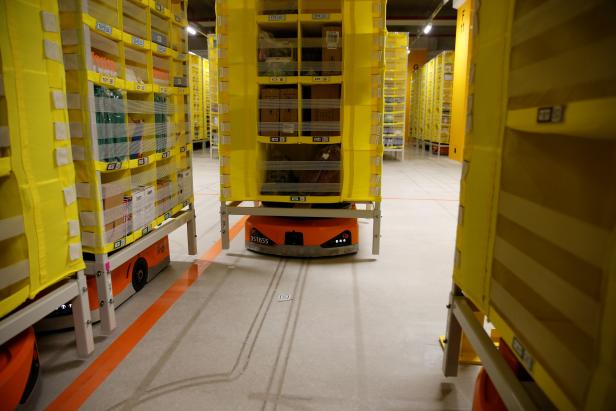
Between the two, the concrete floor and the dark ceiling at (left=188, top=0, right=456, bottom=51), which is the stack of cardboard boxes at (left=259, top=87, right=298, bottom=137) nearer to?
the concrete floor

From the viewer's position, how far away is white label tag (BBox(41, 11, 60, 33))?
6.65ft

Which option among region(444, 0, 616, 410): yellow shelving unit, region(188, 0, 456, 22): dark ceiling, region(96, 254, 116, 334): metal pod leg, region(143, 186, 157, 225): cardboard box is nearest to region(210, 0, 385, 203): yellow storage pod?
region(143, 186, 157, 225): cardboard box

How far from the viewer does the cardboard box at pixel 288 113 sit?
4.09 meters

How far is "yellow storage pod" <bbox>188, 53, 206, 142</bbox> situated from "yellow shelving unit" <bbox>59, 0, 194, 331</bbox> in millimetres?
11602

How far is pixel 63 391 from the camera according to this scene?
2250 millimetres

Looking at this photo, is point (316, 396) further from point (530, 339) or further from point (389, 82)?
point (389, 82)

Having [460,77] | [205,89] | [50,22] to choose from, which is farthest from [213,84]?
[50,22]

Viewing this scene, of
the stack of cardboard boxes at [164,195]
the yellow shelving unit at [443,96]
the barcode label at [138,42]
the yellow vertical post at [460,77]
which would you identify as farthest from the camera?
the yellow shelving unit at [443,96]

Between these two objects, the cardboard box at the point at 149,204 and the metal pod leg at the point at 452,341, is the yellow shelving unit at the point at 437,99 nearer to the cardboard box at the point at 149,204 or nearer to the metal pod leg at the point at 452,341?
the cardboard box at the point at 149,204

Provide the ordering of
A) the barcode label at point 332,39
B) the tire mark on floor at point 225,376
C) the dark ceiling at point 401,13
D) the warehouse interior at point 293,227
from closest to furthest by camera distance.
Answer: the warehouse interior at point 293,227, the tire mark on floor at point 225,376, the barcode label at point 332,39, the dark ceiling at point 401,13

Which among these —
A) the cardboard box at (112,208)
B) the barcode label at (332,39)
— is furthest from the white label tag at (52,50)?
the barcode label at (332,39)

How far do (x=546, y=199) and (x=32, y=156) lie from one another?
217 cm

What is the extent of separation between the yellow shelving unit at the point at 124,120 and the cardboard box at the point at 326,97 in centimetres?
122

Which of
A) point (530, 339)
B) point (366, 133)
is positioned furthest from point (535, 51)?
point (366, 133)
